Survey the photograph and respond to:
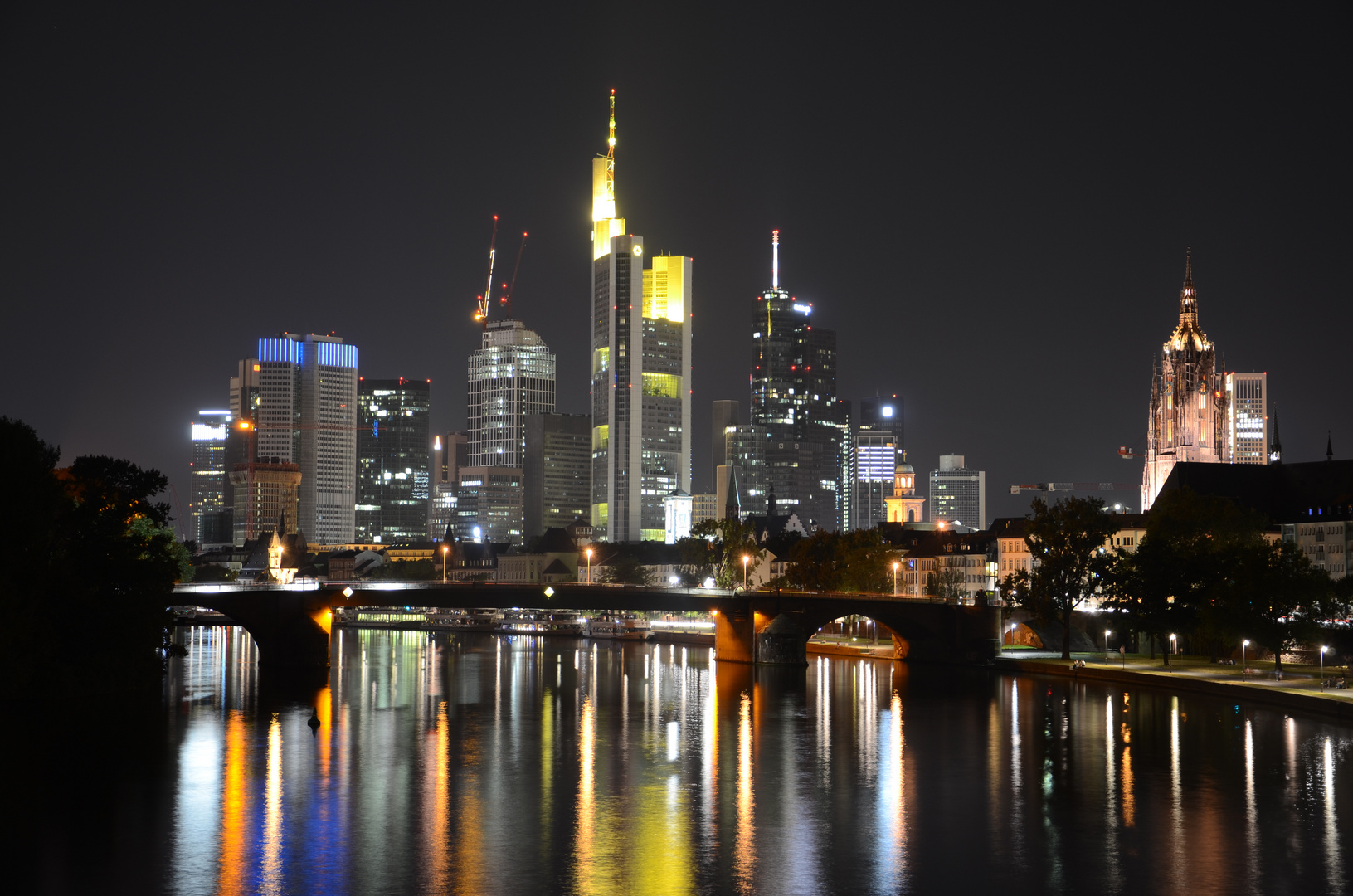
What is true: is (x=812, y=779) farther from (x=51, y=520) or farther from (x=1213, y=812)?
(x=51, y=520)

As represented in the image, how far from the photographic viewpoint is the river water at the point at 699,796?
44.9 metres

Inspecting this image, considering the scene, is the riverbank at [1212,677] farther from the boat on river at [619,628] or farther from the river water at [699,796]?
the boat on river at [619,628]

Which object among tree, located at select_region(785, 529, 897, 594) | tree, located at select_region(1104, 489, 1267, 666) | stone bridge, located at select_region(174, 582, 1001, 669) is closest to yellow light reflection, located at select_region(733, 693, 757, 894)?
stone bridge, located at select_region(174, 582, 1001, 669)

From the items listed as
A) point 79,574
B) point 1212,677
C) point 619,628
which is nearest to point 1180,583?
point 1212,677

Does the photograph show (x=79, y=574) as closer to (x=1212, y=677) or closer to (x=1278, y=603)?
(x=1212, y=677)

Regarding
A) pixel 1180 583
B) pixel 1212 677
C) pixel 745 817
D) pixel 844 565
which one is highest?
pixel 844 565

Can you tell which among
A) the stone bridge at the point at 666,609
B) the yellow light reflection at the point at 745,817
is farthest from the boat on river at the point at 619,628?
the yellow light reflection at the point at 745,817

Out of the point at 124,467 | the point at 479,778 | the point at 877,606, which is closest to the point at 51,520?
the point at 124,467

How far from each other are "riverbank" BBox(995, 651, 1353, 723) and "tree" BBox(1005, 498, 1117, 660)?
13.8ft

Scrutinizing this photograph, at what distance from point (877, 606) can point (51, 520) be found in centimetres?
7018

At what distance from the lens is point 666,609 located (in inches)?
4934

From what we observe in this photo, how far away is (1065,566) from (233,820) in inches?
3450

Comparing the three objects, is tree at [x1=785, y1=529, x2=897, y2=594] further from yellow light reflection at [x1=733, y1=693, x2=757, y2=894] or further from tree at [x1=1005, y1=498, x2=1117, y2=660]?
yellow light reflection at [x1=733, y1=693, x2=757, y2=894]

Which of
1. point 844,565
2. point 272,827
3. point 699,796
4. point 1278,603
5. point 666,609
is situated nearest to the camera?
point 272,827
